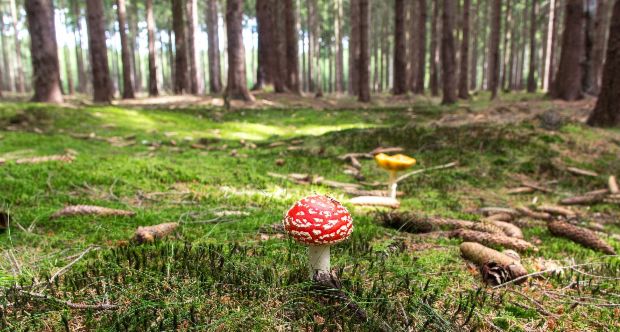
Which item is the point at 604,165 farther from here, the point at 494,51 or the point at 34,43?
the point at 494,51

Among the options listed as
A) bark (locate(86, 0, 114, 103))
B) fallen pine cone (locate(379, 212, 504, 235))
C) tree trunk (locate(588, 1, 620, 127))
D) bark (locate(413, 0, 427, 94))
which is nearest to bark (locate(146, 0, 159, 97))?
bark (locate(86, 0, 114, 103))

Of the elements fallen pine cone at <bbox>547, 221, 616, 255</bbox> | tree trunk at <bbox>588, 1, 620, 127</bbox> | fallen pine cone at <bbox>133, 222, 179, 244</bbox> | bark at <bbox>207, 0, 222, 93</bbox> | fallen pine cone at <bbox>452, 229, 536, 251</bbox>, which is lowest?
fallen pine cone at <bbox>547, 221, 616, 255</bbox>

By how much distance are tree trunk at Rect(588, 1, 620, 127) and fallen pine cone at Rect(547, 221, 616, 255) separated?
5.22 metres

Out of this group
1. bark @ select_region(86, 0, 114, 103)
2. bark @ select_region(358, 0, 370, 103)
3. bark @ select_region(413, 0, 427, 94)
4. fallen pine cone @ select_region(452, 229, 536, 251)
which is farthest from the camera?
bark @ select_region(413, 0, 427, 94)

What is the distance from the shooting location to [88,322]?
184 centimetres

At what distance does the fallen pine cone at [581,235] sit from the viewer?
320 centimetres

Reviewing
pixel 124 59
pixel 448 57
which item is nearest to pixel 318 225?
pixel 448 57

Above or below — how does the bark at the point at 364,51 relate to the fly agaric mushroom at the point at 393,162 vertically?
above

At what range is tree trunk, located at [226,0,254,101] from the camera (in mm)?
13367

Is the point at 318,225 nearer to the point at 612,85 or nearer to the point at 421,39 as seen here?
the point at 612,85

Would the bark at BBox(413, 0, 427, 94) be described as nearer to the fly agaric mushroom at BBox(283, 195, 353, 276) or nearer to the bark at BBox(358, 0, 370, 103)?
the bark at BBox(358, 0, 370, 103)

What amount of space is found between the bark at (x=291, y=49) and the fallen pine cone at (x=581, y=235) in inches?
629

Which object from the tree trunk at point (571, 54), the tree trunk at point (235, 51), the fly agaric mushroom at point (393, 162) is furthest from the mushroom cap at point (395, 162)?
the tree trunk at point (571, 54)

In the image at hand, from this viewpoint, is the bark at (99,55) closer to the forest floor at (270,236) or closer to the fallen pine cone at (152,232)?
the forest floor at (270,236)
